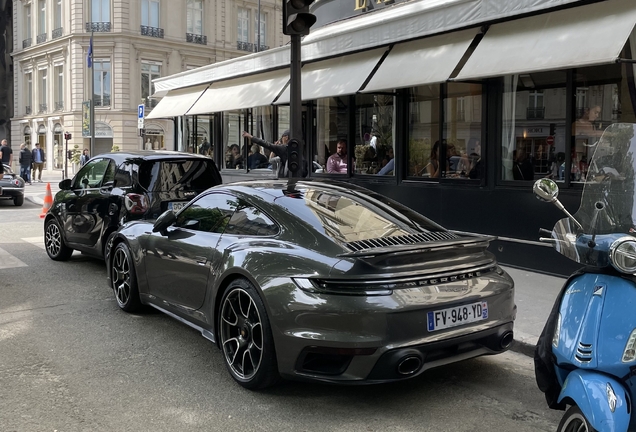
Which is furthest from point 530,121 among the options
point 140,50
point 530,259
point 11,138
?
point 11,138

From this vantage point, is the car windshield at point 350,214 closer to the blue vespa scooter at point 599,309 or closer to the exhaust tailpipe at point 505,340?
the exhaust tailpipe at point 505,340

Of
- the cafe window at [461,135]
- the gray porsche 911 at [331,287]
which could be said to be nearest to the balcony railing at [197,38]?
the cafe window at [461,135]

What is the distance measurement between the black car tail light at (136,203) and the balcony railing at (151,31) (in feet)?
129

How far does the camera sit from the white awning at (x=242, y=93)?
1328 centimetres

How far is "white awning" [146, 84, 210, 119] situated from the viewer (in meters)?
16.7

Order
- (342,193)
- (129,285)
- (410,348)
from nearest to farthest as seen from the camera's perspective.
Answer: (410,348) → (342,193) → (129,285)

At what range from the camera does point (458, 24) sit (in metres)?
8.69

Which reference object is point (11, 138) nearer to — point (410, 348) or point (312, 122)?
point (312, 122)

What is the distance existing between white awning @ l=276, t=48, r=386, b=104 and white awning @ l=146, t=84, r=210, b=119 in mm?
5032

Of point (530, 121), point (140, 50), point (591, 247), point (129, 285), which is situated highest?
point (140, 50)

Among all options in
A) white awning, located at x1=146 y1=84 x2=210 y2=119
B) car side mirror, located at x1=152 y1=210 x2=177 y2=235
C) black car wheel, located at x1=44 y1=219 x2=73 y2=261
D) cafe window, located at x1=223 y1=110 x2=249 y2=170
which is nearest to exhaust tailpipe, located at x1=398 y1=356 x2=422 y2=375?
car side mirror, located at x1=152 y1=210 x2=177 y2=235

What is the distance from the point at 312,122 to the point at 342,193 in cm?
819

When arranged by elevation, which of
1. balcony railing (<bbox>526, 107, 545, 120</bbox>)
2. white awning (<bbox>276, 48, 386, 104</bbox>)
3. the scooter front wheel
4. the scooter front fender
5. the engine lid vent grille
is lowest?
the scooter front wheel

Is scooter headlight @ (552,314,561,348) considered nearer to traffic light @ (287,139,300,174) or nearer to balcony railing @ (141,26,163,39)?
traffic light @ (287,139,300,174)
